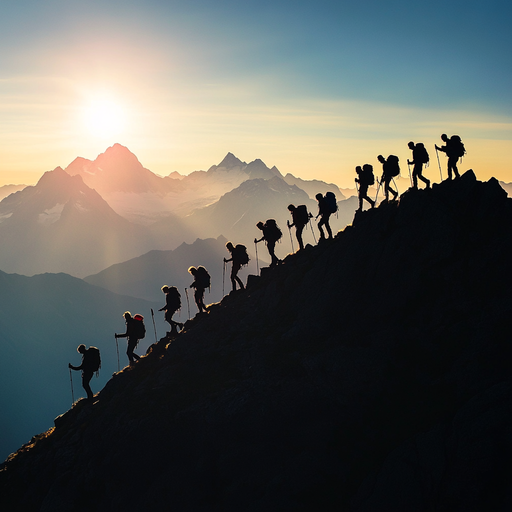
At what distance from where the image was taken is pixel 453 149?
26.1 m

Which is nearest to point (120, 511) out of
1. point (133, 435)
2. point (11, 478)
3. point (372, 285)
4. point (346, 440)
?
point (133, 435)

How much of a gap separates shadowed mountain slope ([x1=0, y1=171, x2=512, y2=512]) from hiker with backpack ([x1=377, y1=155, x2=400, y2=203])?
2.20 metres

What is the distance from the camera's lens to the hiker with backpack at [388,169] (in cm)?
2816

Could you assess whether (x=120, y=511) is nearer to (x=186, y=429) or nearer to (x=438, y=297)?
(x=186, y=429)

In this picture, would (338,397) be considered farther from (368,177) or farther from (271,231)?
(368,177)

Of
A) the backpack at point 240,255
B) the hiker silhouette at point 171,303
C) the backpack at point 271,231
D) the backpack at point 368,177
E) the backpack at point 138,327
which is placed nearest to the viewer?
the backpack at point 368,177

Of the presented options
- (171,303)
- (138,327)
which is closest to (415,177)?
(171,303)

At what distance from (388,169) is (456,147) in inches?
157

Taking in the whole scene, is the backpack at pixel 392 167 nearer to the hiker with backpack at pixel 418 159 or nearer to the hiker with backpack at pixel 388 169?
the hiker with backpack at pixel 388 169

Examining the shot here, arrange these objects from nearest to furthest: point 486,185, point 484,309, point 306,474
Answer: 1. point 306,474
2. point 484,309
3. point 486,185

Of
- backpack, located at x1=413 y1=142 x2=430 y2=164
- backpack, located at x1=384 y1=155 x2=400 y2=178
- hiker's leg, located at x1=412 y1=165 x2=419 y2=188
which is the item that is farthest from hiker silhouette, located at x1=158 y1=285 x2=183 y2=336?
backpack, located at x1=413 y1=142 x2=430 y2=164

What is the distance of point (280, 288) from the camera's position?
94.9 ft

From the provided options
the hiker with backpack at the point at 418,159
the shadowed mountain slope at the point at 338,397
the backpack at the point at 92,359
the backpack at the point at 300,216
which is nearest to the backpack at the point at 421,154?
the hiker with backpack at the point at 418,159

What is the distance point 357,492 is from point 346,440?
274 cm
